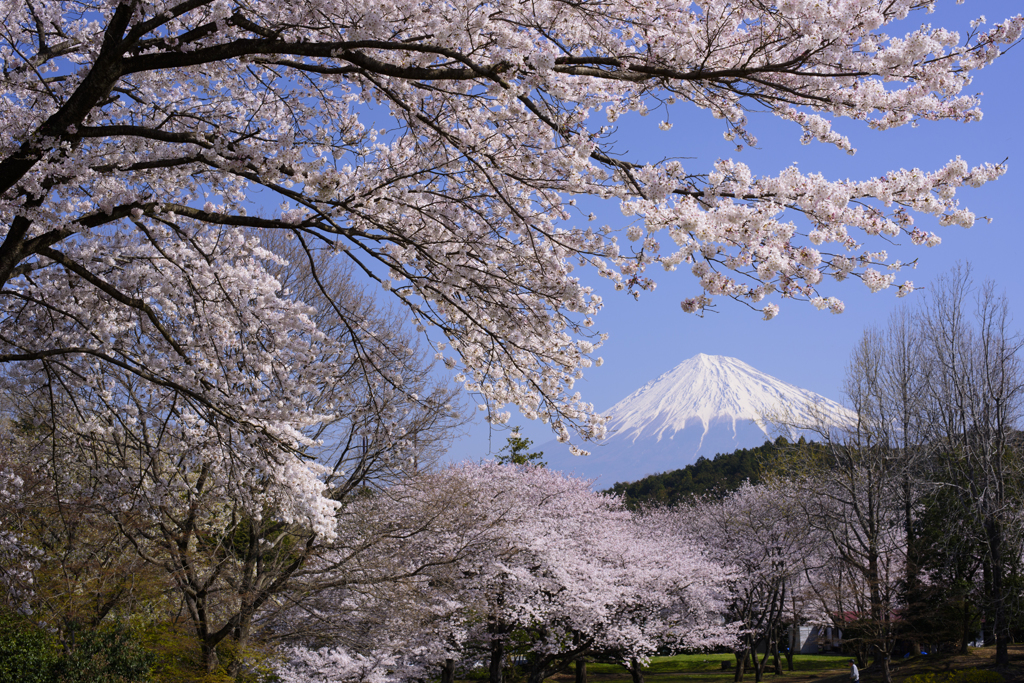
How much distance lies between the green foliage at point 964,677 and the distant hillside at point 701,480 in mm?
17161

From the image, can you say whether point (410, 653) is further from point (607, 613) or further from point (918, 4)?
point (918, 4)

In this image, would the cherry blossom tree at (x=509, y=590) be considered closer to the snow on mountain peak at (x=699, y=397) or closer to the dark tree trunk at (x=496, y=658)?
the dark tree trunk at (x=496, y=658)

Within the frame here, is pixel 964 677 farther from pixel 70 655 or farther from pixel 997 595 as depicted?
pixel 70 655

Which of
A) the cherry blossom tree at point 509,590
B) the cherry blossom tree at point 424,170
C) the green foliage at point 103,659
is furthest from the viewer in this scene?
the cherry blossom tree at point 509,590

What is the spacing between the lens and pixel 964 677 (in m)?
15.8

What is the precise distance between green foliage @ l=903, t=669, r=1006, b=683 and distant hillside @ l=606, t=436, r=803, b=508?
17.2 meters

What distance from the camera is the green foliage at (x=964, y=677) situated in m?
15.6

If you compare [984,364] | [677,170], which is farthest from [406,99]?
[984,364]

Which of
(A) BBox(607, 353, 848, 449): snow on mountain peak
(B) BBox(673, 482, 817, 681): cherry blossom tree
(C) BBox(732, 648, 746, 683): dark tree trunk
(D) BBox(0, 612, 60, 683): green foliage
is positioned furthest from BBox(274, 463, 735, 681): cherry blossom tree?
(A) BBox(607, 353, 848, 449): snow on mountain peak

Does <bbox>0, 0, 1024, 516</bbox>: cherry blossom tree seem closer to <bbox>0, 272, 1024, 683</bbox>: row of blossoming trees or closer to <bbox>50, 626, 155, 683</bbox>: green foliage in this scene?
<bbox>0, 272, 1024, 683</bbox>: row of blossoming trees

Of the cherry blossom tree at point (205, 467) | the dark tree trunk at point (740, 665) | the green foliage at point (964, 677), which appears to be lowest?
the dark tree trunk at point (740, 665)

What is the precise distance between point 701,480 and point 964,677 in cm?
2420

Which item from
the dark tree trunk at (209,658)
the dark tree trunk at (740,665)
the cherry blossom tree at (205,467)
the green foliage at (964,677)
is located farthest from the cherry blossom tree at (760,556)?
the dark tree trunk at (209,658)

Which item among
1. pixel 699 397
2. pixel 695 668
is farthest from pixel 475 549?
pixel 699 397
